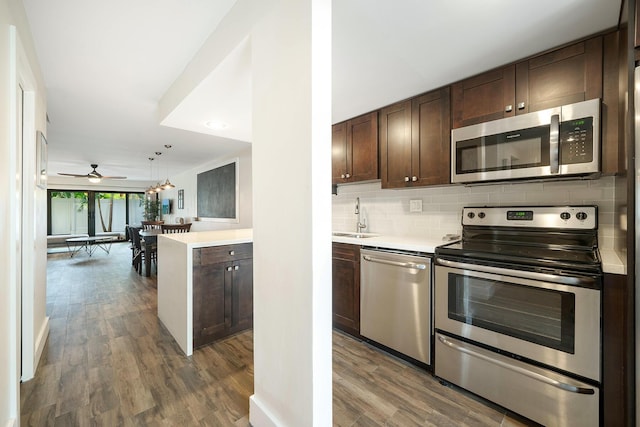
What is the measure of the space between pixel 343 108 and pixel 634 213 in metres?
2.07

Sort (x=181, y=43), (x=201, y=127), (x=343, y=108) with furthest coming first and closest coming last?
1. (x=201, y=127)
2. (x=343, y=108)
3. (x=181, y=43)

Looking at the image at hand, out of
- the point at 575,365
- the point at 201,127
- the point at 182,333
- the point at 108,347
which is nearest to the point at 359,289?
the point at 575,365

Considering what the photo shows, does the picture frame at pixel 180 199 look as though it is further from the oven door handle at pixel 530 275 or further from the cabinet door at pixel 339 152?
the oven door handle at pixel 530 275

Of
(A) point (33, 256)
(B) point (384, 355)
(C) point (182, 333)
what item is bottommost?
(B) point (384, 355)

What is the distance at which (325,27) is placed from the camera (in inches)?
43.5

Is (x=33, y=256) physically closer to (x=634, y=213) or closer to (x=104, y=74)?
(x=104, y=74)

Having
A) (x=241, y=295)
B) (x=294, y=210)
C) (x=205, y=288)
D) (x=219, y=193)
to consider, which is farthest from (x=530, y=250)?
(x=219, y=193)

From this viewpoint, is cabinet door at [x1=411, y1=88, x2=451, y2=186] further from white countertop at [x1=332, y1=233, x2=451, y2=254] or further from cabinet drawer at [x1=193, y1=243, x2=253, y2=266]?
cabinet drawer at [x1=193, y1=243, x2=253, y2=266]

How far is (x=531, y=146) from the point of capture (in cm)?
173

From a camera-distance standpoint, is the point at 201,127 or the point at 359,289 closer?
the point at 359,289

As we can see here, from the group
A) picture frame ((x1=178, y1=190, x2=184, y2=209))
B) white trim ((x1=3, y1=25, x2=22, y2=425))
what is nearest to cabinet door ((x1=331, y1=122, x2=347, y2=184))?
white trim ((x1=3, y1=25, x2=22, y2=425))

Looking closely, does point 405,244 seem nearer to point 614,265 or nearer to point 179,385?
point 614,265

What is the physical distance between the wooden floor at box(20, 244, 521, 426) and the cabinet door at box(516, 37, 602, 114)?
1.90 metres

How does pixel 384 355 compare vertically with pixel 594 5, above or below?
below
